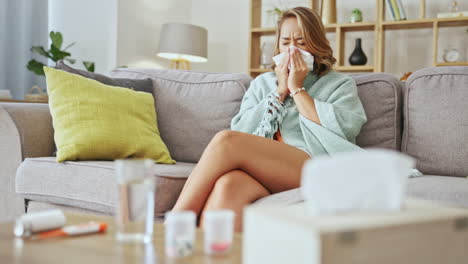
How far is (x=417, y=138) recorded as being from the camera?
193 centimetres

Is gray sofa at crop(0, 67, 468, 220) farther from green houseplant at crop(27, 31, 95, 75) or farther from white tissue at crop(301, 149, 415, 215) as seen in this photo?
green houseplant at crop(27, 31, 95, 75)

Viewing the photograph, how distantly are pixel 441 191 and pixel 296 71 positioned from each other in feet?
2.40

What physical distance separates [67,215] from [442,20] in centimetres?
346

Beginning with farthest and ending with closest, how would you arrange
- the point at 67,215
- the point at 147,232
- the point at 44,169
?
the point at 44,169 → the point at 67,215 → the point at 147,232

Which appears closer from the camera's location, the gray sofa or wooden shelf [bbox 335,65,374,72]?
the gray sofa

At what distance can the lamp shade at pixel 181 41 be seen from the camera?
404 centimetres

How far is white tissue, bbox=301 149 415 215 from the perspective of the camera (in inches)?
23.6

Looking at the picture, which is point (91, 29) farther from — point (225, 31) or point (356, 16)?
point (356, 16)

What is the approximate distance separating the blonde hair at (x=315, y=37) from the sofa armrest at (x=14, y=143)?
1103mm

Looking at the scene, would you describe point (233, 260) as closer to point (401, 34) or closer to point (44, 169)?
point (44, 169)

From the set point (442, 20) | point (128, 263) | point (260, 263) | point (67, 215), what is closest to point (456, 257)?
point (260, 263)

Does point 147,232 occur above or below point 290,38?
below

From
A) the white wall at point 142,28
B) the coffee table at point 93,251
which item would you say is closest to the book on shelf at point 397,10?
the white wall at point 142,28

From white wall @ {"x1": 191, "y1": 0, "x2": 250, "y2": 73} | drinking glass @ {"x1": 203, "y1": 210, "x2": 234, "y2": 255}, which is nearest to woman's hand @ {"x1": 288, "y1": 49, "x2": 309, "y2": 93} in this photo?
drinking glass @ {"x1": 203, "y1": 210, "x2": 234, "y2": 255}
